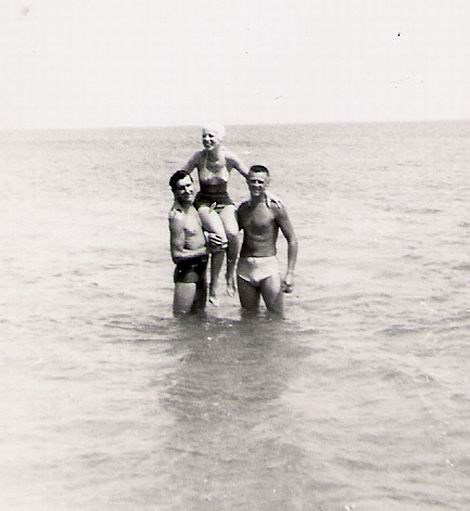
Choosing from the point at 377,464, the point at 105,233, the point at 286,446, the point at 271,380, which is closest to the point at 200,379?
the point at 271,380

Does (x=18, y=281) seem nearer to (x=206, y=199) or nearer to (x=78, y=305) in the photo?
(x=78, y=305)

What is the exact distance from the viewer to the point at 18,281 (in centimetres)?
1263

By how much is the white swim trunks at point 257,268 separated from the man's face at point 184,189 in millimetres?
982

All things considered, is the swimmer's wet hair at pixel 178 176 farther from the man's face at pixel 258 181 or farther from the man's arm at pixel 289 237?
the man's arm at pixel 289 237

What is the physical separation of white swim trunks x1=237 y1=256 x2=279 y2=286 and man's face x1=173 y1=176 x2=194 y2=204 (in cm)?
98

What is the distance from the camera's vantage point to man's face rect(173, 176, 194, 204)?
803cm

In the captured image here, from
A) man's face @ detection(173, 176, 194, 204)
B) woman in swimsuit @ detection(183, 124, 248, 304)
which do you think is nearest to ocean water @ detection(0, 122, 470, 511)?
woman in swimsuit @ detection(183, 124, 248, 304)

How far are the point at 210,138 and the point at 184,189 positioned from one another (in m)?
0.60

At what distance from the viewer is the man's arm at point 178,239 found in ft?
26.7

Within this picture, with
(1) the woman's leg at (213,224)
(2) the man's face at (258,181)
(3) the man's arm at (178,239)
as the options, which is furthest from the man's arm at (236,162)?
(3) the man's arm at (178,239)

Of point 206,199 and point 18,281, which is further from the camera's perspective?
point 18,281

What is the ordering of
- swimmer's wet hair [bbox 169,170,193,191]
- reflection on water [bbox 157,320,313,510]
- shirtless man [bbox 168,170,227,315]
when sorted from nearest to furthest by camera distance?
reflection on water [bbox 157,320,313,510] < swimmer's wet hair [bbox 169,170,193,191] < shirtless man [bbox 168,170,227,315]

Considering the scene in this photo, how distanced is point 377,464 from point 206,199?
4149 millimetres

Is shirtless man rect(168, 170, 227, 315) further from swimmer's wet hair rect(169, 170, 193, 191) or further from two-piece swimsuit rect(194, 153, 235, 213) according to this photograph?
two-piece swimsuit rect(194, 153, 235, 213)
